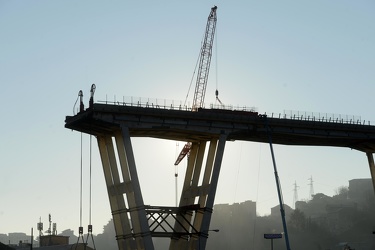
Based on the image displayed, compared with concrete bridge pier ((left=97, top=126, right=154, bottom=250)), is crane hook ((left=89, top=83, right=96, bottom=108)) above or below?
above

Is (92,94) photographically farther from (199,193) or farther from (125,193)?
(199,193)

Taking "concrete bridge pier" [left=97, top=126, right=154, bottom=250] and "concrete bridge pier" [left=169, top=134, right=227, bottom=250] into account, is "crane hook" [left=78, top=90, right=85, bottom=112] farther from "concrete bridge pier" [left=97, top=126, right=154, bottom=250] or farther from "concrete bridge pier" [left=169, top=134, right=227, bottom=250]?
"concrete bridge pier" [left=169, top=134, right=227, bottom=250]

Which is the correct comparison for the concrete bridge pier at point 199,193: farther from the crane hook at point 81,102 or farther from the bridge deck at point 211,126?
the crane hook at point 81,102

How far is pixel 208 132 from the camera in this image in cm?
9194

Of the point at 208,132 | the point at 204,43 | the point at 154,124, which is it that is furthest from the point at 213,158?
the point at 204,43

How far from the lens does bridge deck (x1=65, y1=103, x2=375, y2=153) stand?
3408 inches

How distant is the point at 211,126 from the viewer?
92.4 meters

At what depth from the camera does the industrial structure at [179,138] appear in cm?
8575

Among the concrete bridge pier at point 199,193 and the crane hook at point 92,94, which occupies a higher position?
the crane hook at point 92,94

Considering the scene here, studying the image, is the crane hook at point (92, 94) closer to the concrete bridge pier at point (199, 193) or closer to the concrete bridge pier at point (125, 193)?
the concrete bridge pier at point (125, 193)

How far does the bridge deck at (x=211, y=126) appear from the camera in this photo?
86.6m

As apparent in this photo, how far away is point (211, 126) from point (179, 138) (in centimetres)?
829

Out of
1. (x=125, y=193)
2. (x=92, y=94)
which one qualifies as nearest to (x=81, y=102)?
(x=92, y=94)

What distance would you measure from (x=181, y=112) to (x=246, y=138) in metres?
16.2
